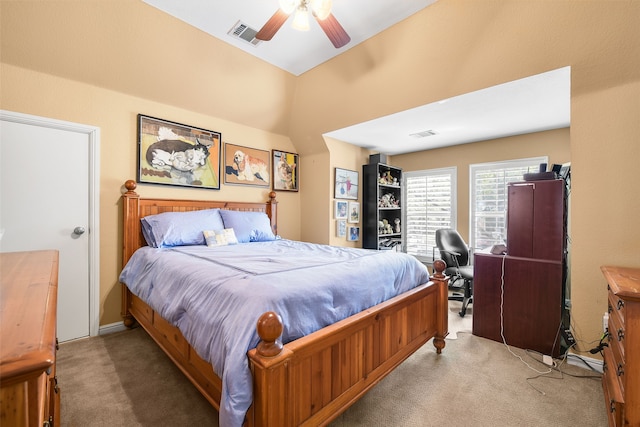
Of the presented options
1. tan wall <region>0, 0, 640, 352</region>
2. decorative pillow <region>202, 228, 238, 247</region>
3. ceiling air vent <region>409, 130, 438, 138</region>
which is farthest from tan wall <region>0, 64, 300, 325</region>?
ceiling air vent <region>409, 130, 438, 138</region>

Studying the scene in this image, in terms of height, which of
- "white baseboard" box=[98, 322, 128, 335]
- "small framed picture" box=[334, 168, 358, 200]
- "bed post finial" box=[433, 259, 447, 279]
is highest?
"small framed picture" box=[334, 168, 358, 200]

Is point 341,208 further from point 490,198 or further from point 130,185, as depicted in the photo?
point 130,185

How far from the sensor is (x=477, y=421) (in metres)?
1.54

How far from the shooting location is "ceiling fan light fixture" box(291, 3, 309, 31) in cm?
189

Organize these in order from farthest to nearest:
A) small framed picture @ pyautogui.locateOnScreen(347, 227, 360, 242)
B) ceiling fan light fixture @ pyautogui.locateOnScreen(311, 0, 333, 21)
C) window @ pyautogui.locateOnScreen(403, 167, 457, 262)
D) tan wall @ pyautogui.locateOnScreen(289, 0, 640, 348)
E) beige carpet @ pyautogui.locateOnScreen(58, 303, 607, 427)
Result: window @ pyautogui.locateOnScreen(403, 167, 457, 262), small framed picture @ pyautogui.locateOnScreen(347, 227, 360, 242), tan wall @ pyautogui.locateOnScreen(289, 0, 640, 348), ceiling fan light fixture @ pyautogui.locateOnScreen(311, 0, 333, 21), beige carpet @ pyautogui.locateOnScreen(58, 303, 607, 427)

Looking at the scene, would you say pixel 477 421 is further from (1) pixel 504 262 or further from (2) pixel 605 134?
(2) pixel 605 134

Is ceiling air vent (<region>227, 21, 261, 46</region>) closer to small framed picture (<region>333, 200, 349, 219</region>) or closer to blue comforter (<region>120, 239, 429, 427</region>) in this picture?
blue comforter (<region>120, 239, 429, 427</region>)

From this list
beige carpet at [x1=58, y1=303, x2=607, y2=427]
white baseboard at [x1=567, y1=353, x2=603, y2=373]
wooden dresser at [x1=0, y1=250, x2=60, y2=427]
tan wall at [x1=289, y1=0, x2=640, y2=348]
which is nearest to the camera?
wooden dresser at [x1=0, y1=250, x2=60, y2=427]

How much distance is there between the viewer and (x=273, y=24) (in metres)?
1.99

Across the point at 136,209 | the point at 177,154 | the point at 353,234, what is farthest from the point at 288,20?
the point at 353,234

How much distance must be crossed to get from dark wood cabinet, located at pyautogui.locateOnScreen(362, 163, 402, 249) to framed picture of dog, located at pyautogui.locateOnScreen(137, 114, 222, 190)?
7.37 feet

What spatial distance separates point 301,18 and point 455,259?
3.09 metres

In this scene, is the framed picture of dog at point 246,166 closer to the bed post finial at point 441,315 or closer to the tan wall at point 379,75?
the tan wall at point 379,75

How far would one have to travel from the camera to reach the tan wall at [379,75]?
1938 millimetres
